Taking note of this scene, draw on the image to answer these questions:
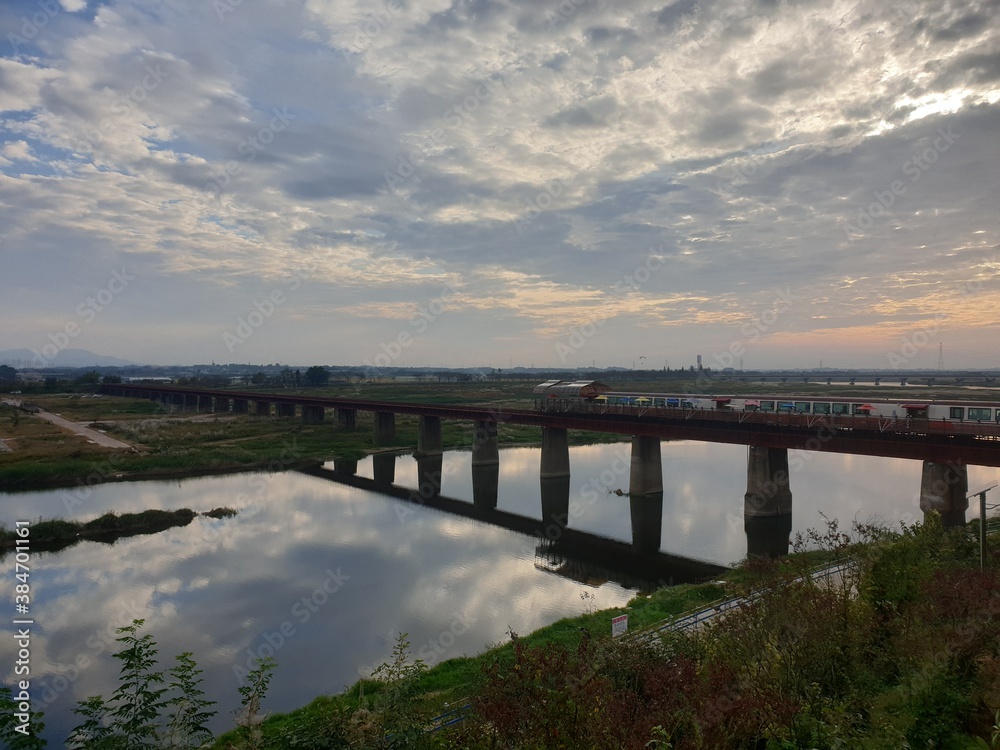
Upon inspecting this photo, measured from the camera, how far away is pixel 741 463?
73.3m

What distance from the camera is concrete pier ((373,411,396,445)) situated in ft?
276

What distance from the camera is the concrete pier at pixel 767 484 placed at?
41.7m

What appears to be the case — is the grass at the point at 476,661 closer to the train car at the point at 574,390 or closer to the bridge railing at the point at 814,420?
the bridge railing at the point at 814,420

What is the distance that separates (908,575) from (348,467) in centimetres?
6083

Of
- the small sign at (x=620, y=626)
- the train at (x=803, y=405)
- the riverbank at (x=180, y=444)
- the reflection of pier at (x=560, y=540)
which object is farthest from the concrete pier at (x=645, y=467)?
the riverbank at (x=180, y=444)

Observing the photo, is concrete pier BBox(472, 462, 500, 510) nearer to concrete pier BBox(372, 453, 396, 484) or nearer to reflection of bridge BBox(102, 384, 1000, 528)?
reflection of bridge BBox(102, 384, 1000, 528)

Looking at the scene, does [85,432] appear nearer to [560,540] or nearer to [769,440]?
[560,540]

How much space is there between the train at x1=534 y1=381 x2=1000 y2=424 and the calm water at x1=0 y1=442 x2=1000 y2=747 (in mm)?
8162

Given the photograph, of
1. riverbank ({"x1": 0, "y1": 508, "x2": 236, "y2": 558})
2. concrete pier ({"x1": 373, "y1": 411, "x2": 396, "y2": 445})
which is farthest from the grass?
concrete pier ({"x1": 373, "y1": 411, "x2": 396, "y2": 445})

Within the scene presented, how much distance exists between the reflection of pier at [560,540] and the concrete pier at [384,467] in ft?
1.66

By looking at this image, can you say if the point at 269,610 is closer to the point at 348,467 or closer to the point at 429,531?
Result: the point at 429,531

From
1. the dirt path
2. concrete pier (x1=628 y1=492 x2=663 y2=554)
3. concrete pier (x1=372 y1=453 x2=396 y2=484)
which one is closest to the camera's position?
concrete pier (x1=628 y1=492 x2=663 y2=554)

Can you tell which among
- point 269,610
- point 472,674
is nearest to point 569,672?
point 472,674

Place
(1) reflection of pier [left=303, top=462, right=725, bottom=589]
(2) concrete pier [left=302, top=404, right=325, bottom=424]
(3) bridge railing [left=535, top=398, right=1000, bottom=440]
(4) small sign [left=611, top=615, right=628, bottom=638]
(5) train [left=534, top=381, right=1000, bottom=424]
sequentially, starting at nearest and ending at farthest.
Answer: (4) small sign [left=611, top=615, right=628, bottom=638], (3) bridge railing [left=535, top=398, right=1000, bottom=440], (1) reflection of pier [left=303, top=462, right=725, bottom=589], (5) train [left=534, top=381, right=1000, bottom=424], (2) concrete pier [left=302, top=404, right=325, bottom=424]
